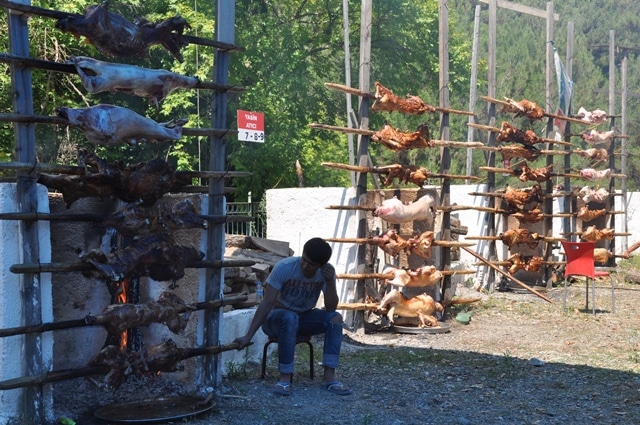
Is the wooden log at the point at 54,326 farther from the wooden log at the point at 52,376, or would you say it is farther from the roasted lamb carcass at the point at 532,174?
the roasted lamb carcass at the point at 532,174

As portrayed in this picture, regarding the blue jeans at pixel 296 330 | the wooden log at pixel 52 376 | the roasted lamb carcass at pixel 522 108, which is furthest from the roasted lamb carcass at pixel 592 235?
the wooden log at pixel 52 376

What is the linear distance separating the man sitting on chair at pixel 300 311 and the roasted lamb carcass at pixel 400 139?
4.04 m

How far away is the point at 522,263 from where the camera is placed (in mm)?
16188

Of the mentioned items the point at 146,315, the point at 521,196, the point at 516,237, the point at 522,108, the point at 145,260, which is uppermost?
the point at 522,108

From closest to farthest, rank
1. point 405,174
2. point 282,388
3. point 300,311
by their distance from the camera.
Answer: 1. point 282,388
2. point 300,311
3. point 405,174

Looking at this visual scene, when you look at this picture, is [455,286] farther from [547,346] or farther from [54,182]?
[54,182]

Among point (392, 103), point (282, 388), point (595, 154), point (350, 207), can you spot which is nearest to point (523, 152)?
point (595, 154)

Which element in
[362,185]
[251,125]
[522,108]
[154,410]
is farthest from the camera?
[522,108]

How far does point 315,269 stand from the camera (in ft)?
26.2

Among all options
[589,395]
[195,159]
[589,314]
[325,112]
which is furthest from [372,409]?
[325,112]

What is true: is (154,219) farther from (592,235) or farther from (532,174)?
(592,235)

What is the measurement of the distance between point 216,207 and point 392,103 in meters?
5.07

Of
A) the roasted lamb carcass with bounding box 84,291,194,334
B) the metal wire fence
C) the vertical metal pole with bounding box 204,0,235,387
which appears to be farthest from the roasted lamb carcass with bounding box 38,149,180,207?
the metal wire fence

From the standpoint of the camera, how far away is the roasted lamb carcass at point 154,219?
6.48 metres
